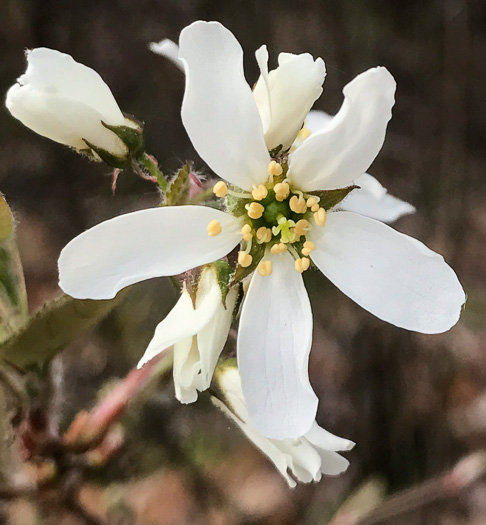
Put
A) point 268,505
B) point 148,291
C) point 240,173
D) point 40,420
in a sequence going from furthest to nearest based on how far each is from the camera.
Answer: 1. point 268,505
2. point 148,291
3. point 40,420
4. point 240,173

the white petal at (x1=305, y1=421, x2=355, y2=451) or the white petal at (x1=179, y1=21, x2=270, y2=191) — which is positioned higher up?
the white petal at (x1=179, y1=21, x2=270, y2=191)

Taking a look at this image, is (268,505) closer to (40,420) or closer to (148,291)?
(148,291)

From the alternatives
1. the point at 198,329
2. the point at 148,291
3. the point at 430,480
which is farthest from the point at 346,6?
the point at 198,329

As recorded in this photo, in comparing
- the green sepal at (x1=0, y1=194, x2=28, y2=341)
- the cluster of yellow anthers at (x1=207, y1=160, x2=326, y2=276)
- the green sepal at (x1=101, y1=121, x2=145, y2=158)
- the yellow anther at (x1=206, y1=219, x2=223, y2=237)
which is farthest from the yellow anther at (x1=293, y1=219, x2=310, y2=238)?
the green sepal at (x1=0, y1=194, x2=28, y2=341)

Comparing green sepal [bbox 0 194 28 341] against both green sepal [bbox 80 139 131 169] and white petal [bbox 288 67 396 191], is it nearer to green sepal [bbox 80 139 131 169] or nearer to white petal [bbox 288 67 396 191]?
green sepal [bbox 80 139 131 169]

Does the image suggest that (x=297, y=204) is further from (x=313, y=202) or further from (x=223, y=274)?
(x=223, y=274)

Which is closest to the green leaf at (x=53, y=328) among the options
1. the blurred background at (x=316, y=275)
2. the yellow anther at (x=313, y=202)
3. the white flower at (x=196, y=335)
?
the white flower at (x=196, y=335)
